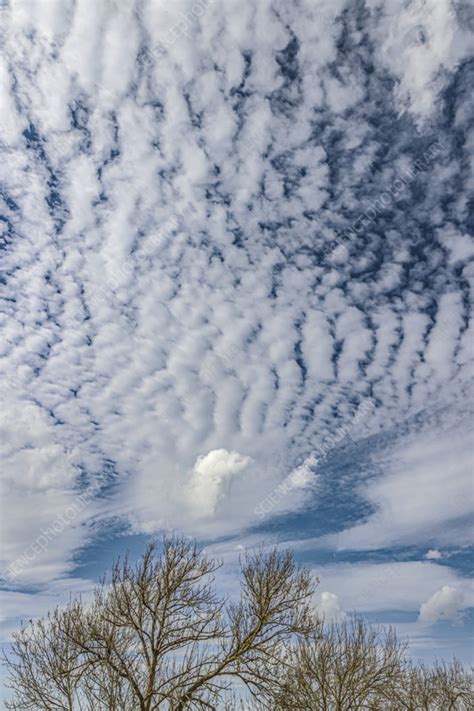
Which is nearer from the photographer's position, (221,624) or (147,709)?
(147,709)

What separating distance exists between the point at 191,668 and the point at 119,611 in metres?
2.44

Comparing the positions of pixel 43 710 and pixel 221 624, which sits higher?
pixel 221 624

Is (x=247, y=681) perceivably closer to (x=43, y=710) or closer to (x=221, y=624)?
(x=221, y=624)

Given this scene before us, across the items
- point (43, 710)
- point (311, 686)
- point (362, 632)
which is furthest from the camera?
point (362, 632)

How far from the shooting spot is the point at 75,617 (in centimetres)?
1568

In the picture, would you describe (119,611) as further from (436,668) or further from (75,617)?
(436,668)

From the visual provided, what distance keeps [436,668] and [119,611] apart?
22.5 metres

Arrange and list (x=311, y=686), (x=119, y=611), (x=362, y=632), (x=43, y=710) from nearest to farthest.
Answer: (x=119, y=611) → (x=43, y=710) → (x=311, y=686) → (x=362, y=632)

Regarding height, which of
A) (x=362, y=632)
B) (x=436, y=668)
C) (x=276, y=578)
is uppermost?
(x=276, y=578)

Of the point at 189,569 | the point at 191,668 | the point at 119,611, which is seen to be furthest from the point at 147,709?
the point at 189,569

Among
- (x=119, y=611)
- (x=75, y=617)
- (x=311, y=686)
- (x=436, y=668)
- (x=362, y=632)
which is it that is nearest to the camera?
(x=119, y=611)

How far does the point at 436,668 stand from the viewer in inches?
1132

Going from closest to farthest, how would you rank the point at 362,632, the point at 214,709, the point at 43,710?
the point at 214,709 < the point at 43,710 < the point at 362,632

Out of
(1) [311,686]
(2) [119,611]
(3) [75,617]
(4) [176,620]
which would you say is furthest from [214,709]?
(1) [311,686]
